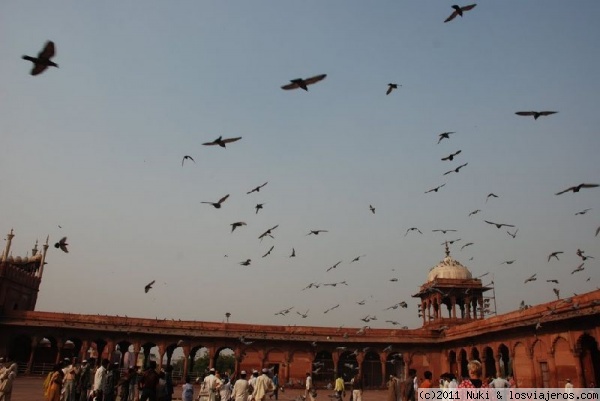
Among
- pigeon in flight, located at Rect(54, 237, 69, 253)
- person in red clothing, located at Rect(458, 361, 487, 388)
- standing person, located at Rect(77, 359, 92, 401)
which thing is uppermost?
pigeon in flight, located at Rect(54, 237, 69, 253)

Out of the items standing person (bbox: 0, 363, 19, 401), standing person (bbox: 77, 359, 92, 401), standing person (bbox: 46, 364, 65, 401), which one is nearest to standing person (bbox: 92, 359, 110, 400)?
standing person (bbox: 77, 359, 92, 401)

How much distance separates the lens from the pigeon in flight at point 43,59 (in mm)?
6787

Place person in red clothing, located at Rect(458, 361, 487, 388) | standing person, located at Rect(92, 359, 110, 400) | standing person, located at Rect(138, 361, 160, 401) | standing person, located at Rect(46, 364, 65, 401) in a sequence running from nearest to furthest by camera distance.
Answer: person in red clothing, located at Rect(458, 361, 487, 388) → standing person, located at Rect(138, 361, 160, 401) → standing person, located at Rect(46, 364, 65, 401) → standing person, located at Rect(92, 359, 110, 400)

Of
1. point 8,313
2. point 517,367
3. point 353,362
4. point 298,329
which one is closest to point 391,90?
point 517,367

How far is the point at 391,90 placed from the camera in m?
11.7

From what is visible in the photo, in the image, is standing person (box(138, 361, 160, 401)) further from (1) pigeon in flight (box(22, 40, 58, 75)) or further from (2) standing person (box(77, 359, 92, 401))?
(1) pigeon in flight (box(22, 40, 58, 75))

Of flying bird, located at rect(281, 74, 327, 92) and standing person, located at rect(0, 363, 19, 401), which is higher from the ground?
flying bird, located at rect(281, 74, 327, 92)

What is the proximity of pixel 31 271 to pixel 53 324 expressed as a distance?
1450 cm

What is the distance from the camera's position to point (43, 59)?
693 cm

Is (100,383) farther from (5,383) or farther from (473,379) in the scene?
(473,379)

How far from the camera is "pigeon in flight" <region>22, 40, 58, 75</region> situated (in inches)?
267

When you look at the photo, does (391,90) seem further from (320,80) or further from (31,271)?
(31,271)

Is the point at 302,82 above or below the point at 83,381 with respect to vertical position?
above

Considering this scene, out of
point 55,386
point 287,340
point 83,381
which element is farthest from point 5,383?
point 287,340
